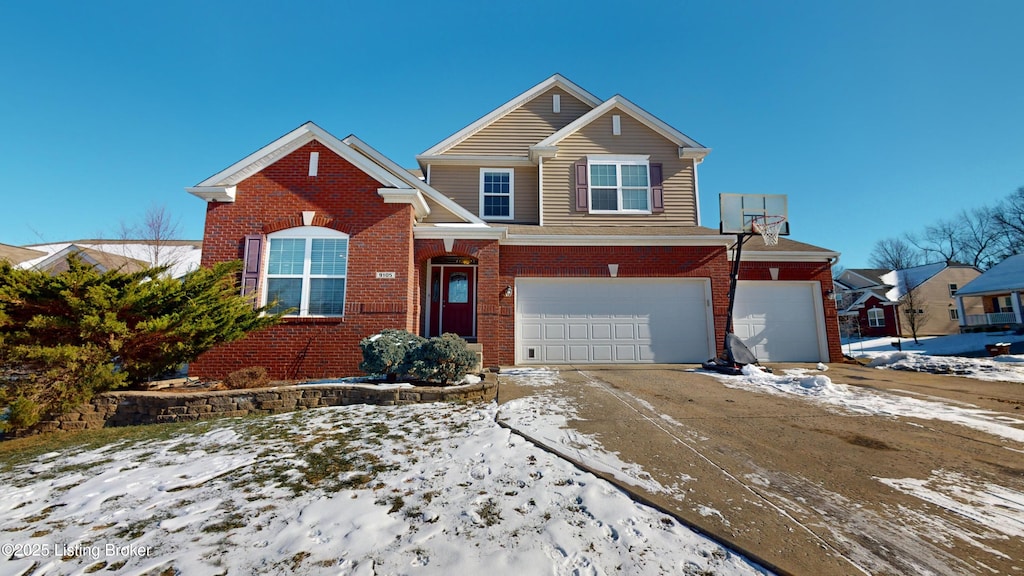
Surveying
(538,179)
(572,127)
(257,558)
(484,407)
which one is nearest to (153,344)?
(484,407)

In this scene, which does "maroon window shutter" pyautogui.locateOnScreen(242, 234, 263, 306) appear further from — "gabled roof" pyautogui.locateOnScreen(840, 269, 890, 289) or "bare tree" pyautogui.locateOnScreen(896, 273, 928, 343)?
"gabled roof" pyautogui.locateOnScreen(840, 269, 890, 289)

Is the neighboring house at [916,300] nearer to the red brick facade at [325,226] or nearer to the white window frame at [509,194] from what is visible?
the white window frame at [509,194]

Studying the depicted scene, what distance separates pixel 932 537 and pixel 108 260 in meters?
20.1

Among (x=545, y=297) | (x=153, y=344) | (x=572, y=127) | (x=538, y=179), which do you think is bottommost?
(x=153, y=344)

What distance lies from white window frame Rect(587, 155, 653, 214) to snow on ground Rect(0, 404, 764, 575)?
8.80 meters

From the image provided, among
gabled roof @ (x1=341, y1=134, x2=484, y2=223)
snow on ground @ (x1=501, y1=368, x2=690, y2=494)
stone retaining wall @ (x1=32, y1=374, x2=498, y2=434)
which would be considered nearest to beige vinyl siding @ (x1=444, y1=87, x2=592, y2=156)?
gabled roof @ (x1=341, y1=134, x2=484, y2=223)

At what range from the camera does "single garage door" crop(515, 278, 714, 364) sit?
9.66 m

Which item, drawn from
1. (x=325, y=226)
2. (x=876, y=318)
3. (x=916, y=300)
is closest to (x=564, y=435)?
(x=325, y=226)

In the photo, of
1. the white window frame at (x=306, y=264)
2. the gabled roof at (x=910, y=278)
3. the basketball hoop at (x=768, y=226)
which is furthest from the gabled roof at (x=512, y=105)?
the gabled roof at (x=910, y=278)

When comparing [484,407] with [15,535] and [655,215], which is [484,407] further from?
[655,215]

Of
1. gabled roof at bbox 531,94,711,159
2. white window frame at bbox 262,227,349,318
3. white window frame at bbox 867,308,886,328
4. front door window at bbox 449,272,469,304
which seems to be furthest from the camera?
white window frame at bbox 867,308,886,328

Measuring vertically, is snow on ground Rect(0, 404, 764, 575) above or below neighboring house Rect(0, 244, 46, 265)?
below

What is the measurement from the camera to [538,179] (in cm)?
1170

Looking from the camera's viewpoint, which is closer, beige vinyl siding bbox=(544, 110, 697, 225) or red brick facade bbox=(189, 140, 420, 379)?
red brick facade bbox=(189, 140, 420, 379)
